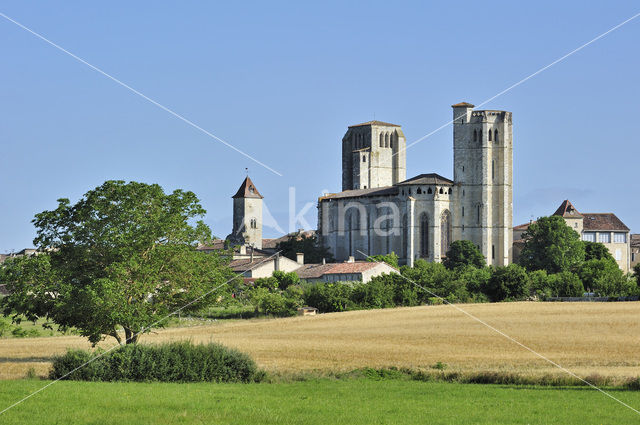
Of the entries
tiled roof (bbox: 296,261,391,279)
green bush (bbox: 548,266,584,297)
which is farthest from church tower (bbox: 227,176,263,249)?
green bush (bbox: 548,266,584,297)

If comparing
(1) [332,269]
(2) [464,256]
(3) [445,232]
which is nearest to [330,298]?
(1) [332,269]

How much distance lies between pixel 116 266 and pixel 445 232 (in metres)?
75.8

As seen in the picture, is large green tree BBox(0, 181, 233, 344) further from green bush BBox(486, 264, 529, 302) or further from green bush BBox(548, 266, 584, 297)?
green bush BBox(548, 266, 584, 297)

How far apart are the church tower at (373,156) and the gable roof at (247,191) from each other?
15.6 metres

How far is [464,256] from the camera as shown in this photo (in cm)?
10394

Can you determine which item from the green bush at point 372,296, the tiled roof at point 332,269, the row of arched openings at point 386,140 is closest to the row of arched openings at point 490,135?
the tiled roof at point 332,269

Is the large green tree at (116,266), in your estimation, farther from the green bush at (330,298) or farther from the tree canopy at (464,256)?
the tree canopy at (464,256)

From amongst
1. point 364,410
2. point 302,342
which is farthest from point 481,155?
point 364,410

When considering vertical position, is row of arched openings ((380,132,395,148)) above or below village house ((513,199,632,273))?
above

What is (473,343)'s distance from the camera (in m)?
44.8

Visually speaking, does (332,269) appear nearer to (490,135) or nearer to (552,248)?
(552,248)

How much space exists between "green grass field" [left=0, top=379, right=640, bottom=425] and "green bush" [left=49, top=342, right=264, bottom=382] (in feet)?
4.19

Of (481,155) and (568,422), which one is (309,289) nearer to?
(481,155)

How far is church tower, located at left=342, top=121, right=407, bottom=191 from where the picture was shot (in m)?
139
